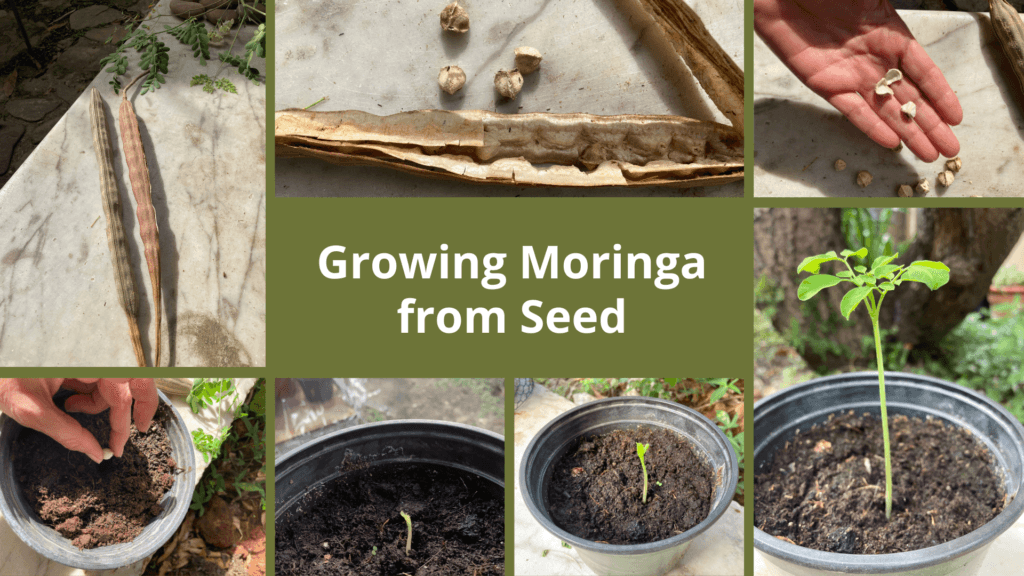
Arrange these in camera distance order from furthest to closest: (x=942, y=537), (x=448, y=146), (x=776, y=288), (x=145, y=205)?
(x=776, y=288) < (x=145, y=205) < (x=448, y=146) < (x=942, y=537)

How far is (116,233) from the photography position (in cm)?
181

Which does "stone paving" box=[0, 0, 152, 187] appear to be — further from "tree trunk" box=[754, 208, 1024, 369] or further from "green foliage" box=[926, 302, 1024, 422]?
"green foliage" box=[926, 302, 1024, 422]

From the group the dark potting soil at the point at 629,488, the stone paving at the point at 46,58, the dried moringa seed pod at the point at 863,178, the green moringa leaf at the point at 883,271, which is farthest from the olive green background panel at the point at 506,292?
the stone paving at the point at 46,58

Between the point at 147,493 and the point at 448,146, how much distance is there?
4.01 feet

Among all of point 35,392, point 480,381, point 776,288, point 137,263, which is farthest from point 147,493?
point 776,288

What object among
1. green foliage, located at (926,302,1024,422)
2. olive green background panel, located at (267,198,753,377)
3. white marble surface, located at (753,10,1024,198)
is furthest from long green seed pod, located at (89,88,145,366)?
green foliage, located at (926,302,1024,422)

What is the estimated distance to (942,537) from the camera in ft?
4.50

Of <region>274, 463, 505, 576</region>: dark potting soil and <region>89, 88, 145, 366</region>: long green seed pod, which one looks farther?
<region>89, 88, 145, 366</region>: long green seed pod

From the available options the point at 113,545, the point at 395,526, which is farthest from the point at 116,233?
the point at 395,526

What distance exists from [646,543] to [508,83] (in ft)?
4.17

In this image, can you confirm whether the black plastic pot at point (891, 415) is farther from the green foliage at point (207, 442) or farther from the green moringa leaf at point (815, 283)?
the green foliage at point (207, 442)

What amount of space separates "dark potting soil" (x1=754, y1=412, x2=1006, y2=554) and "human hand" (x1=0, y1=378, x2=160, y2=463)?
1598mm

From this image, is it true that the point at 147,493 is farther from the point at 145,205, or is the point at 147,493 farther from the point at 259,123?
the point at 259,123

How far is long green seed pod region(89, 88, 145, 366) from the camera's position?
5.87 ft
